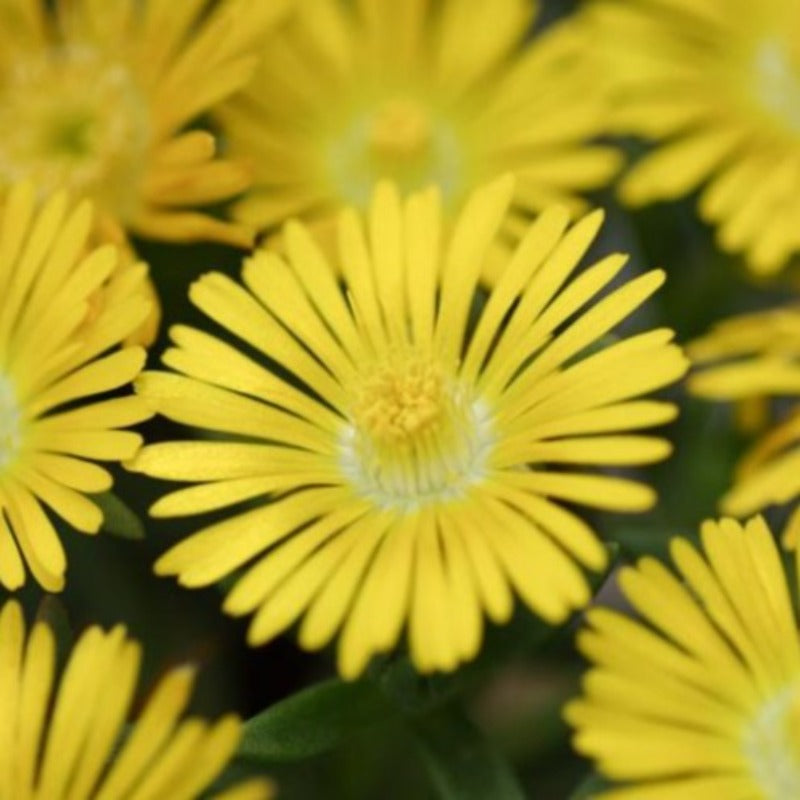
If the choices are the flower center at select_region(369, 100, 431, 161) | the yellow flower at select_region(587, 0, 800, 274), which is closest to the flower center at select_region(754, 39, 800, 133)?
the yellow flower at select_region(587, 0, 800, 274)

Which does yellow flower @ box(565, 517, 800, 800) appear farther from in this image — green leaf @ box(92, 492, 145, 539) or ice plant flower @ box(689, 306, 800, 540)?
green leaf @ box(92, 492, 145, 539)

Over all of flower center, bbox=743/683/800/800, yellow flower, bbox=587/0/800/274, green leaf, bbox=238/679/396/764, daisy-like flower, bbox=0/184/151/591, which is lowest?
flower center, bbox=743/683/800/800

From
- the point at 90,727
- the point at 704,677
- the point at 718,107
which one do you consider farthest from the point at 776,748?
the point at 718,107

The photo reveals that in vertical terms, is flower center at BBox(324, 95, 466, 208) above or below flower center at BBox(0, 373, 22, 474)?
above

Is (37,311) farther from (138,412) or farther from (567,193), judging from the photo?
(567,193)

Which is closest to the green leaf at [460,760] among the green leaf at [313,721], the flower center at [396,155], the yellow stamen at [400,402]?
the green leaf at [313,721]

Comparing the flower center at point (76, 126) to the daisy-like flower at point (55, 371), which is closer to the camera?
the daisy-like flower at point (55, 371)

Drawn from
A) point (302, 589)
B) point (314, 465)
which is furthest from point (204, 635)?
point (302, 589)

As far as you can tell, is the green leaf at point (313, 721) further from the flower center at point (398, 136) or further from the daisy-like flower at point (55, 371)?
the flower center at point (398, 136)

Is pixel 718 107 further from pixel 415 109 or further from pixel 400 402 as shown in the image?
pixel 400 402
